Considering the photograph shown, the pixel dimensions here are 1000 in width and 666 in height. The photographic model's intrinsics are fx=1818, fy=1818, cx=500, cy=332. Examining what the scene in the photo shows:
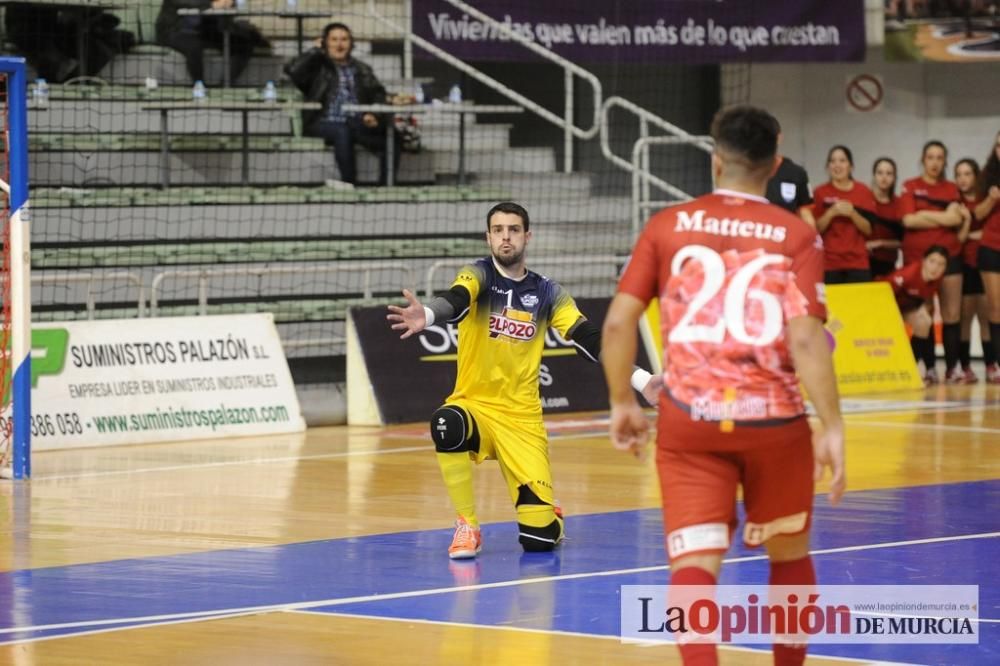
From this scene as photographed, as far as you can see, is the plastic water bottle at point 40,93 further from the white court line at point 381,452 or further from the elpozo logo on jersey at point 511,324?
the elpozo logo on jersey at point 511,324

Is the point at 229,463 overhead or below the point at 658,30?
below

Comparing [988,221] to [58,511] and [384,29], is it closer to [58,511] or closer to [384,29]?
[384,29]

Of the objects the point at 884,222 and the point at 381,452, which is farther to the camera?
the point at 884,222

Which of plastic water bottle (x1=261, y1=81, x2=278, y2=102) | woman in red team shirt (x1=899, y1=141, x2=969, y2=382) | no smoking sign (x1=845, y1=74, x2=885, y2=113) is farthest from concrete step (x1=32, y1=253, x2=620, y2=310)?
no smoking sign (x1=845, y1=74, x2=885, y2=113)

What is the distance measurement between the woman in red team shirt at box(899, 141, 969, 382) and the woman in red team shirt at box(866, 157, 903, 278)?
0.14 metres

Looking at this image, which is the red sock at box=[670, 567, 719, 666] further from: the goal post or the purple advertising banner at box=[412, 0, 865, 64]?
the purple advertising banner at box=[412, 0, 865, 64]

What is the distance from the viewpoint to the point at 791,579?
561 cm

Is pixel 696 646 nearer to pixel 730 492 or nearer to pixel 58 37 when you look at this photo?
pixel 730 492

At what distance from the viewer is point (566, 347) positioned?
17.2m

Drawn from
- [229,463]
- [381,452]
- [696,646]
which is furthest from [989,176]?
[696,646]

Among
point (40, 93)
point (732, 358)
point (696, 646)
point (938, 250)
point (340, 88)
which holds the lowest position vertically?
point (696, 646)

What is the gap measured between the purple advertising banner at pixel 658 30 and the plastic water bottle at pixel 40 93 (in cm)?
434

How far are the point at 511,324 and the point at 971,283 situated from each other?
1114 cm

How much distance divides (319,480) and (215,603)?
4.48 m
